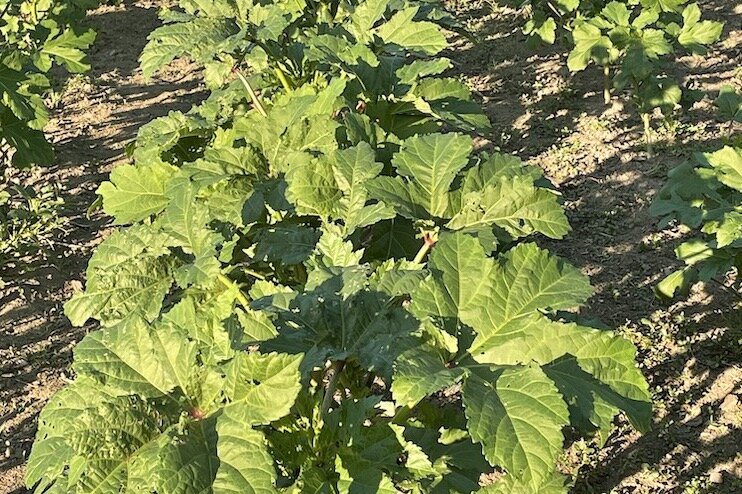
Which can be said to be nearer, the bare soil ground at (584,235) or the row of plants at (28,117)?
the bare soil ground at (584,235)

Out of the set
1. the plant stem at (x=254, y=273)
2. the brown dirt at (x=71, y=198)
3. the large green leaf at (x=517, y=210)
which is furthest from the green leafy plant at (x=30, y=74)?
the large green leaf at (x=517, y=210)

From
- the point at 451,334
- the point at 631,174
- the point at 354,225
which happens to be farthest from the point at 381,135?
the point at 631,174

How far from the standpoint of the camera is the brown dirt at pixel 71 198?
3.98m

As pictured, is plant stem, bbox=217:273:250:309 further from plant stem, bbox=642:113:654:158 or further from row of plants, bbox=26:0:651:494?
plant stem, bbox=642:113:654:158

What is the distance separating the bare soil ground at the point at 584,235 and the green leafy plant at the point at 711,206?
51 centimetres

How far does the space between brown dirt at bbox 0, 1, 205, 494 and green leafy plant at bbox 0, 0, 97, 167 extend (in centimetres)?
60

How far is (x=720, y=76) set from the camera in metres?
6.30

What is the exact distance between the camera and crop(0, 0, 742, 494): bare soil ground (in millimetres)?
3555

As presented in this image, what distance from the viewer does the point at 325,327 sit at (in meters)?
1.65

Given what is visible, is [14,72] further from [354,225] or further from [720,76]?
[720,76]

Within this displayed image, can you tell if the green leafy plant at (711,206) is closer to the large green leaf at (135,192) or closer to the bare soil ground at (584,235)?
the bare soil ground at (584,235)

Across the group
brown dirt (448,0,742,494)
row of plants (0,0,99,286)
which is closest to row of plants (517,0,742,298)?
brown dirt (448,0,742,494)

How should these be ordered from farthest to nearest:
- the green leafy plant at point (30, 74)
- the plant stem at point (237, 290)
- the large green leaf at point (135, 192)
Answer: the green leafy plant at point (30, 74) < the large green leaf at point (135, 192) < the plant stem at point (237, 290)

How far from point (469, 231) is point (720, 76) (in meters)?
5.17
